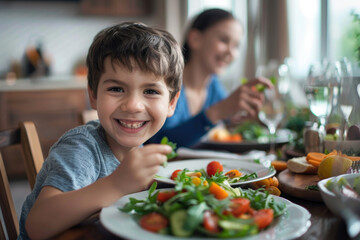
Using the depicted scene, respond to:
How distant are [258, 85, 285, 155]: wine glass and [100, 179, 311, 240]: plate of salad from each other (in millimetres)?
822

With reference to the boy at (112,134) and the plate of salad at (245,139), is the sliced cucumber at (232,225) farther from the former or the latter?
the plate of salad at (245,139)

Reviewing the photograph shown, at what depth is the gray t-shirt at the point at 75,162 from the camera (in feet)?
2.57

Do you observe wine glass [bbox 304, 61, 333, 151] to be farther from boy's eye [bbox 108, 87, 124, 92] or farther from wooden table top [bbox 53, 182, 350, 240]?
boy's eye [bbox 108, 87, 124, 92]

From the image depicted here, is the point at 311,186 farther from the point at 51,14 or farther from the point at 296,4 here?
the point at 51,14

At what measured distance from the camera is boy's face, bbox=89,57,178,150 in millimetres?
905

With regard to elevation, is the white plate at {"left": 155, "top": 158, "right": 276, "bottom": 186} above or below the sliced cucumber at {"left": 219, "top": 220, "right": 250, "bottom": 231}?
below

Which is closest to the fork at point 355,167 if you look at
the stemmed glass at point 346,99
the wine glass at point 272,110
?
the stemmed glass at point 346,99

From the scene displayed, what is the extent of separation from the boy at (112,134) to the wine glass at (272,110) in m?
0.55

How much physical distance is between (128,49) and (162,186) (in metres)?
0.33

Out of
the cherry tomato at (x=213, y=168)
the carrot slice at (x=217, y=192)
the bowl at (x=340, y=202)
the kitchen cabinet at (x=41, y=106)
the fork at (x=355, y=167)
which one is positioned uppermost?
the carrot slice at (x=217, y=192)

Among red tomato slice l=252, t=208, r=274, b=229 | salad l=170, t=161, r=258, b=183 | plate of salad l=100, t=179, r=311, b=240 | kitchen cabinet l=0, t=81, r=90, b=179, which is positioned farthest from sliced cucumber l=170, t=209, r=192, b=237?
kitchen cabinet l=0, t=81, r=90, b=179

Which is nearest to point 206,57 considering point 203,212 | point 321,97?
point 321,97

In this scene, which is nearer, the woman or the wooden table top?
the wooden table top

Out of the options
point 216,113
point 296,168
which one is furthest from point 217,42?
point 296,168
